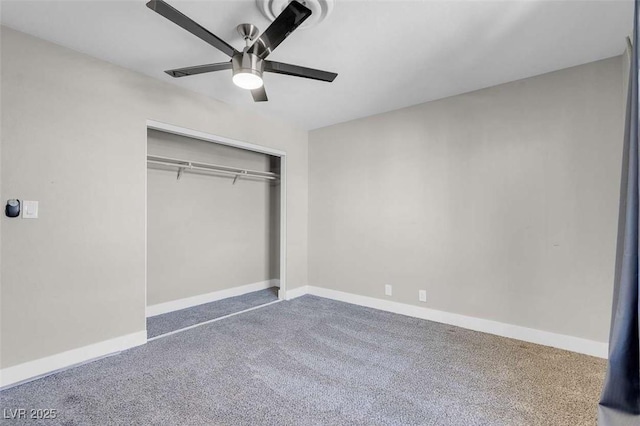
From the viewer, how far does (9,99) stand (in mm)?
2121

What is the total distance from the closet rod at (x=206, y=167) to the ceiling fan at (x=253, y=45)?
152cm

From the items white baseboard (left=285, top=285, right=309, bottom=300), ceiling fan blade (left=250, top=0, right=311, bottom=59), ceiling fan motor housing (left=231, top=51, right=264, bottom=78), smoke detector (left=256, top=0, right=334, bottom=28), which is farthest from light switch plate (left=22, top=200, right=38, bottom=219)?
white baseboard (left=285, top=285, right=309, bottom=300)

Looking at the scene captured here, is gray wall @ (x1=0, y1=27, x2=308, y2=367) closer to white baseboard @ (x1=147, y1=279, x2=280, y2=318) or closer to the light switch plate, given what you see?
the light switch plate

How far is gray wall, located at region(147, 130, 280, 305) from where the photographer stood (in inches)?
142

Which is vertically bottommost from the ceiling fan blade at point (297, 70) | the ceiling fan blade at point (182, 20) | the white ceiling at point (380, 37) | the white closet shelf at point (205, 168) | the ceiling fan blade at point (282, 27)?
the white closet shelf at point (205, 168)

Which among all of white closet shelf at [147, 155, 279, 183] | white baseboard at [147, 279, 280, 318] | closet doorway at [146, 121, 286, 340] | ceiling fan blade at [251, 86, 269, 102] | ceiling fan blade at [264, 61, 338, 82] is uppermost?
ceiling fan blade at [264, 61, 338, 82]

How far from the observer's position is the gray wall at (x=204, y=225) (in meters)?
3.61

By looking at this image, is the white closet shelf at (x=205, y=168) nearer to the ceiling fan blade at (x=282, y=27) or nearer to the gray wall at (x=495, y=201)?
the gray wall at (x=495, y=201)

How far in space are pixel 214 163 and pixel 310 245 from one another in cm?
181

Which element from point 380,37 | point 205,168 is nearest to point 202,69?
point 380,37

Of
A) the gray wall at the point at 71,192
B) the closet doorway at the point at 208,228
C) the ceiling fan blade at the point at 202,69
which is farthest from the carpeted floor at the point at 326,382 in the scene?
the ceiling fan blade at the point at 202,69

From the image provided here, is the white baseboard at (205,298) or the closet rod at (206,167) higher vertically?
the closet rod at (206,167)

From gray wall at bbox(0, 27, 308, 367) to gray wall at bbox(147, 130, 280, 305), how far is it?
0.85m

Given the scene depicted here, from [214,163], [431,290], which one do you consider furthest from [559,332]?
[214,163]
